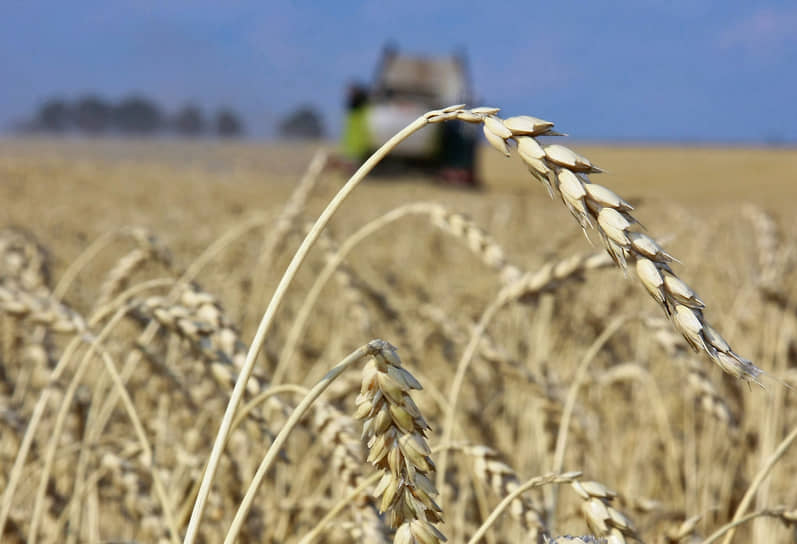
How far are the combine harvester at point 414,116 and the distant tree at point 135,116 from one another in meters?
101

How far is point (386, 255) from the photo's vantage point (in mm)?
5926

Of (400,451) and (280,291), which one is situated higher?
(280,291)

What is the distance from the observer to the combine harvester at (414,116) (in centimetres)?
1628

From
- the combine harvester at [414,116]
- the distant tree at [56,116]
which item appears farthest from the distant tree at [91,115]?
the combine harvester at [414,116]

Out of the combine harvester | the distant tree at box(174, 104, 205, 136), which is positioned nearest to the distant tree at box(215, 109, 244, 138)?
the distant tree at box(174, 104, 205, 136)

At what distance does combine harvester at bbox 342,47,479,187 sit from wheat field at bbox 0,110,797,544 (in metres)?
12.3

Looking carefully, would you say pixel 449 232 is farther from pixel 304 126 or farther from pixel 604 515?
pixel 304 126

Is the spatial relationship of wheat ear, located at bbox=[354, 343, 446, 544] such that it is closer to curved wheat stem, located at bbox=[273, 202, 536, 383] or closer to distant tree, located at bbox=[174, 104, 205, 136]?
curved wheat stem, located at bbox=[273, 202, 536, 383]

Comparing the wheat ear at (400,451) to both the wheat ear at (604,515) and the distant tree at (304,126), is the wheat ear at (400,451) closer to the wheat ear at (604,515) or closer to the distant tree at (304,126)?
the wheat ear at (604,515)

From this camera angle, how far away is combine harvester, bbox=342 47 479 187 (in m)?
16.3

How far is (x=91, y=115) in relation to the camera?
107250 mm

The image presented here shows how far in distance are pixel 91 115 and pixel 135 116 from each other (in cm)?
655

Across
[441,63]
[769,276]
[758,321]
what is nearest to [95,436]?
[769,276]

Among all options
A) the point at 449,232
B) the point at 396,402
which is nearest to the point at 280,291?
the point at 396,402
